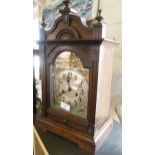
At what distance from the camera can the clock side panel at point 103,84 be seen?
0.67m

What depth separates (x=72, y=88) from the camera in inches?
30.3

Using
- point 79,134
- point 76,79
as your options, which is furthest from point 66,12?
point 79,134

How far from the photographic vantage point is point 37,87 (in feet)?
3.56

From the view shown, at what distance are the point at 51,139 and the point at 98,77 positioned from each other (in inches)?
15.3

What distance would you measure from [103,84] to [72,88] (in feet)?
0.51

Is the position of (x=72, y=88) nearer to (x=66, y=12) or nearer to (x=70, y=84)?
(x=70, y=84)

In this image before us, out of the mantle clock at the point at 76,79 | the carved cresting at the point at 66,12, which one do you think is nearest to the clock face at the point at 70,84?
the mantle clock at the point at 76,79

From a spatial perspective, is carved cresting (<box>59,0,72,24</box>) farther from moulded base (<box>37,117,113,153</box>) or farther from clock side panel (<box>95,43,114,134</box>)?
moulded base (<box>37,117,113,153</box>)
